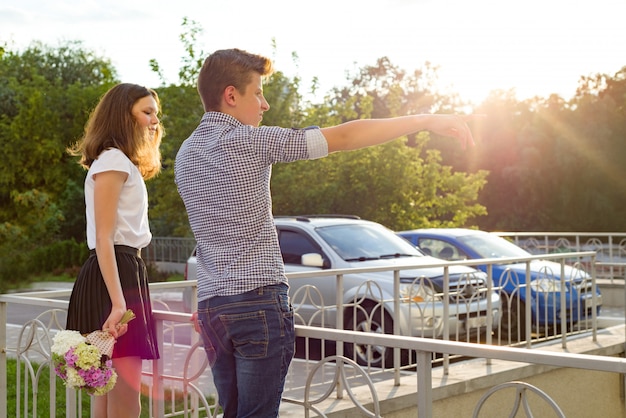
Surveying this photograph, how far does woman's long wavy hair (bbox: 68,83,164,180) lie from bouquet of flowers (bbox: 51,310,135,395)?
69cm

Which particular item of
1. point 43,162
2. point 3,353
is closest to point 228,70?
point 3,353

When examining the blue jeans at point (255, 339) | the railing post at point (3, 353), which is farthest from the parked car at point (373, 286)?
the blue jeans at point (255, 339)

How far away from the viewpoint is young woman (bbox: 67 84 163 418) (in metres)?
3.60

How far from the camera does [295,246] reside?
10.6 meters

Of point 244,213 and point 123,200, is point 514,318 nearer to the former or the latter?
point 123,200

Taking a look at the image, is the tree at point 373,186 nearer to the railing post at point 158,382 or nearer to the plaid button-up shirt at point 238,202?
the railing post at point 158,382

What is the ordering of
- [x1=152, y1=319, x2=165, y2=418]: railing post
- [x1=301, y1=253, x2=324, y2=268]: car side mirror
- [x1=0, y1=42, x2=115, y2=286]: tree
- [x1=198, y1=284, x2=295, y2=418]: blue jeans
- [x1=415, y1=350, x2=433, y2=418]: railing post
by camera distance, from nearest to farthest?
1. [x1=198, y1=284, x2=295, y2=418]: blue jeans
2. [x1=415, y1=350, x2=433, y2=418]: railing post
3. [x1=152, y1=319, x2=165, y2=418]: railing post
4. [x1=301, y1=253, x2=324, y2=268]: car side mirror
5. [x1=0, y1=42, x2=115, y2=286]: tree

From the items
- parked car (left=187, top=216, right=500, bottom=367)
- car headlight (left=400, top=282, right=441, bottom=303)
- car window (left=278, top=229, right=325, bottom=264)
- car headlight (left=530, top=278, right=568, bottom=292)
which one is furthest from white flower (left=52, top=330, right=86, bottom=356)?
car window (left=278, top=229, right=325, bottom=264)

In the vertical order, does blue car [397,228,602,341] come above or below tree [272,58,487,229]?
below

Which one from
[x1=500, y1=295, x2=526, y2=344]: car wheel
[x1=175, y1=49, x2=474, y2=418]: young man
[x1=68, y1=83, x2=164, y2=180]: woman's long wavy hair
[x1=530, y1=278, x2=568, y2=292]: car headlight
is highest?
[x1=68, y1=83, x2=164, y2=180]: woman's long wavy hair

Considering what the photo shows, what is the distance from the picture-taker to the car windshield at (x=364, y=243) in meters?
10.2

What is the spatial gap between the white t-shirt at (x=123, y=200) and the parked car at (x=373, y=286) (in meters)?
3.51

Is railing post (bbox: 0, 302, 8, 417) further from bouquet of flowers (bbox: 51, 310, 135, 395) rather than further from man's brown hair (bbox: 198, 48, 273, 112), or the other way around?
man's brown hair (bbox: 198, 48, 273, 112)

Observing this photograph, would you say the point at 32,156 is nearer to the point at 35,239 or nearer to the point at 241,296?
the point at 35,239
